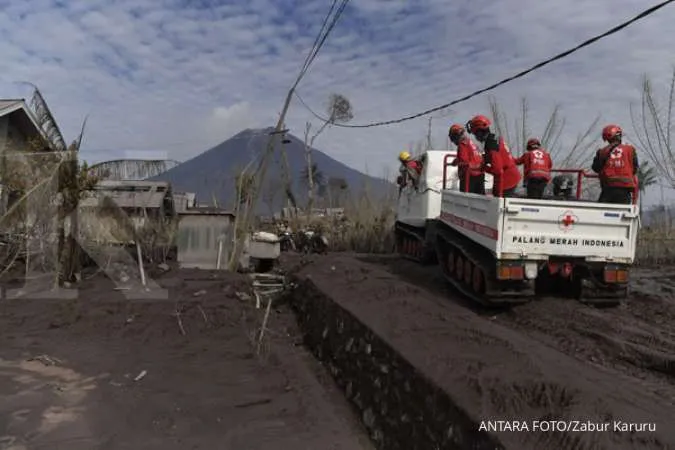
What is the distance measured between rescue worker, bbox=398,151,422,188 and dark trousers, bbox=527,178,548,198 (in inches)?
172

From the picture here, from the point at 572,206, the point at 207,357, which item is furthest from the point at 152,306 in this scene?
the point at 572,206

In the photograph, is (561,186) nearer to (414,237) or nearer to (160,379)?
(414,237)

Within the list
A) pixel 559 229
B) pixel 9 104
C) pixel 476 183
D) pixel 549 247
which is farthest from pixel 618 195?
pixel 9 104

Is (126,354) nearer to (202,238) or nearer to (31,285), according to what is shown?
(31,285)

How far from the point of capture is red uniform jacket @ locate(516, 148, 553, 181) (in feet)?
31.3

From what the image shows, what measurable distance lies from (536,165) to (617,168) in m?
1.21

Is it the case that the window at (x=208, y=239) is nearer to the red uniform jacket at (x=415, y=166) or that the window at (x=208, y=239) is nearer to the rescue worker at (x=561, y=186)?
the red uniform jacket at (x=415, y=166)

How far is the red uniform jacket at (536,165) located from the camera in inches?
376

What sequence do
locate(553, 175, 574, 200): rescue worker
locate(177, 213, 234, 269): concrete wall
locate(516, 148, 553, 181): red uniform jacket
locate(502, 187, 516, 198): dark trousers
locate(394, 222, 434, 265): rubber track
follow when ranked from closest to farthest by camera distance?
1. locate(502, 187, 516, 198): dark trousers
2. locate(516, 148, 553, 181): red uniform jacket
3. locate(553, 175, 574, 200): rescue worker
4. locate(394, 222, 434, 265): rubber track
5. locate(177, 213, 234, 269): concrete wall

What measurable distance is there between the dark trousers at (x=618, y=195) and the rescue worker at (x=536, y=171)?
3.06 ft

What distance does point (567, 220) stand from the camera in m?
8.25

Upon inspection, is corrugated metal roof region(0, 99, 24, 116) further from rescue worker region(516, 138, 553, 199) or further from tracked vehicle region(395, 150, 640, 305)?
rescue worker region(516, 138, 553, 199)

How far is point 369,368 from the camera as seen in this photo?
634 centimetres

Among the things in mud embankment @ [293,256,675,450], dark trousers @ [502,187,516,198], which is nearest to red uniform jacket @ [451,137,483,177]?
dark trousers @ [502,187,516,198]
